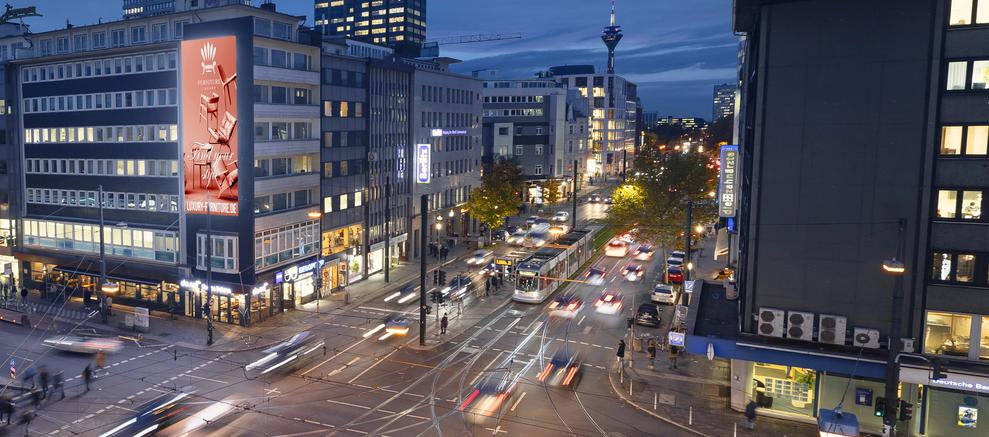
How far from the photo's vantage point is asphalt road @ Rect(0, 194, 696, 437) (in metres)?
29.0

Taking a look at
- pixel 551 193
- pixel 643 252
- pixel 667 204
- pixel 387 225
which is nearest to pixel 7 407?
pixel 387 225

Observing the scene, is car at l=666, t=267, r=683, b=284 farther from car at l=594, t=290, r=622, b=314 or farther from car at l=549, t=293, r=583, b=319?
car at l=549, t=293, r=583, b=319

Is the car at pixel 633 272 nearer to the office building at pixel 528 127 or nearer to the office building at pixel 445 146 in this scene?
the office building at pixel 445 146

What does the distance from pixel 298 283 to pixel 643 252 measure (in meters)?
40.6

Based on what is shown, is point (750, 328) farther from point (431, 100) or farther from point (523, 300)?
point (431, 100)

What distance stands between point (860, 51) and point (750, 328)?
12439 mm

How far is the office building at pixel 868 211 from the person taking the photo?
87.6 feet

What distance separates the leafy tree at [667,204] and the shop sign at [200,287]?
34.3m

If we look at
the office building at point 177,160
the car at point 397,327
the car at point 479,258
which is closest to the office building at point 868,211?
the car at point 397,327

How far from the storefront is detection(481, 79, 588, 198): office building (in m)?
74.4

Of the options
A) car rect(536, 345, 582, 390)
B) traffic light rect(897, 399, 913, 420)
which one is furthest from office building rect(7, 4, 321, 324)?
traffic light rect(897, 399, 913, 420)

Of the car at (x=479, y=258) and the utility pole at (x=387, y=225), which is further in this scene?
the car at (x=479, y=258)

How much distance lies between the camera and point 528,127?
130 m

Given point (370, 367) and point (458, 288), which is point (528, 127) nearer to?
point (458, 288)
